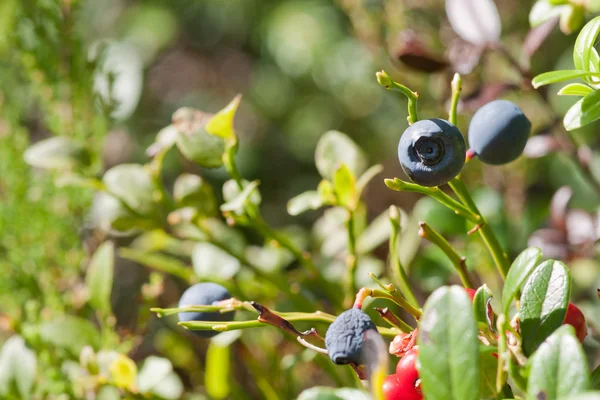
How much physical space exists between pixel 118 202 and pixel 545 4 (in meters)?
0.56

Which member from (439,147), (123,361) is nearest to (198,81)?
(123,361)

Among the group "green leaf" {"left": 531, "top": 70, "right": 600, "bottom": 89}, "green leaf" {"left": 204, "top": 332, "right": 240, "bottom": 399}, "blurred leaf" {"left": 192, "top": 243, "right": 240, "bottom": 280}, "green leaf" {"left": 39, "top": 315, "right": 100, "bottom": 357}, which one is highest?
"green leaf" {"left": 531, "top": 70, "right": 600, "bottom": 89}

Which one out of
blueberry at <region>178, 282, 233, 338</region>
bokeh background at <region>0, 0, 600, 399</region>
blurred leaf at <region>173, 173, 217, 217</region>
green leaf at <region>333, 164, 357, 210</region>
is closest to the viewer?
blueberry at <region>178, 282, 233, 338</region>

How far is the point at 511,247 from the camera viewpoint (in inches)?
38.3

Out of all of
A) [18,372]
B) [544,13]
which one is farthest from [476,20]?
[18,372]

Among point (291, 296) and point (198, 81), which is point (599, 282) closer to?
point (291, 296)

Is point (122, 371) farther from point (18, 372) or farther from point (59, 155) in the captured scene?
point (59, 155)

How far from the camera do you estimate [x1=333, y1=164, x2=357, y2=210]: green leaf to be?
2.32 feet

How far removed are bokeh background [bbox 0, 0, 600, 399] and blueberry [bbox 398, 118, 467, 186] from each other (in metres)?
0.36

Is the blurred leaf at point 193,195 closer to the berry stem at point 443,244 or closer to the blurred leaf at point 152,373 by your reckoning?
the blurred leaf at point 152,373

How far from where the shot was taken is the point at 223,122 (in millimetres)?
668

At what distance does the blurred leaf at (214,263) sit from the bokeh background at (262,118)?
0.20 feet

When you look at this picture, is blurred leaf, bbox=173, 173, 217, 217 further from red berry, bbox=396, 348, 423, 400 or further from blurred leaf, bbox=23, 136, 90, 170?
red berry, bbox=396, 348, 423, 400

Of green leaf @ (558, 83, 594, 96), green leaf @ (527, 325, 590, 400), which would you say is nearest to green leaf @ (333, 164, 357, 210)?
green leaf @ (558, 83, 594, 96)
